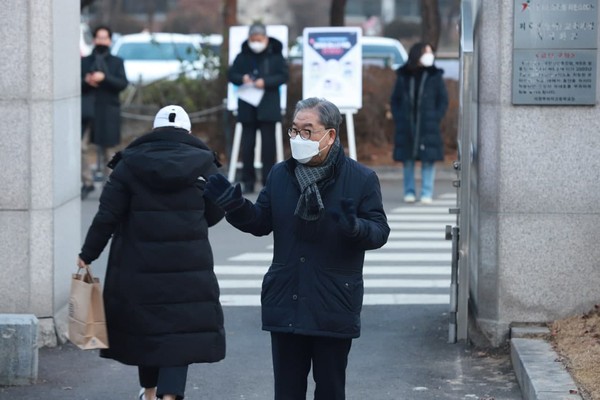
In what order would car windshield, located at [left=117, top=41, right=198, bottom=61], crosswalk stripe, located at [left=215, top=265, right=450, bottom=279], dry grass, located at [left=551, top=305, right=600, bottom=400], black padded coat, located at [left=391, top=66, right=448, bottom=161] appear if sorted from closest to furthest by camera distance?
1. dry grass, located at [left=551, top=305, right=600, bottom=400]
2. crosswalk stripe, located at [left=215, top=265, right=450, bottom=279]
3. black padded coat, located at [left=391, top=66, right=448, bottom=161]
4. car windshield, located at [left=117, top=41, right=198, bottom=61]

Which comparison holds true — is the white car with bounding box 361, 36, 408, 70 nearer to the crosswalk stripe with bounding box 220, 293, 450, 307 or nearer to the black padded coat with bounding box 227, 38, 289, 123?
the black padded coat with bounding box 227, 38, 289, 123

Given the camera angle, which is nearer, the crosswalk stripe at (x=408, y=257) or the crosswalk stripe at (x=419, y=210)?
the crosswalk stripe at (x=408, y=257)

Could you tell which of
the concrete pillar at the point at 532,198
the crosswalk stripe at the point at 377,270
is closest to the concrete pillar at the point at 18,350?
the concrete pillar at the point at 532,198

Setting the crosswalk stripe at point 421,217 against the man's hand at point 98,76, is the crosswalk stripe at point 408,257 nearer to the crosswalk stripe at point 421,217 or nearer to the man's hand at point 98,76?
the crosswalk stripe at point 421,217

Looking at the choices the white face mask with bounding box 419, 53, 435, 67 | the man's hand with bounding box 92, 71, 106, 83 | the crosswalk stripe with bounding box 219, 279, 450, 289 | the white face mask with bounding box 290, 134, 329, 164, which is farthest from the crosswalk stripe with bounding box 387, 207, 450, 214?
the white face mask with bounding box 290, 134, 329, 164

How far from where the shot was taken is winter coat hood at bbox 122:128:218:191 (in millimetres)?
6473

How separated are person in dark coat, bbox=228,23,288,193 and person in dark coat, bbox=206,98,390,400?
33.4 feet

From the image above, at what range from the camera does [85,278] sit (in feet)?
22.1

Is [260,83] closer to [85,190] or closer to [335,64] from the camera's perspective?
[335,64]

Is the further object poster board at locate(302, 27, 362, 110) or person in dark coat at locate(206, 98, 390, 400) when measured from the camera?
poster board at locate(302, 27, 362, 110)

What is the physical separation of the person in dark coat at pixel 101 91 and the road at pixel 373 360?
458cm

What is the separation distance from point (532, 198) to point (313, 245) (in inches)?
114

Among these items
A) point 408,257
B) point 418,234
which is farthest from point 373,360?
point 418,234

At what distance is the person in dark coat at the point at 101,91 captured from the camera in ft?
52.1
